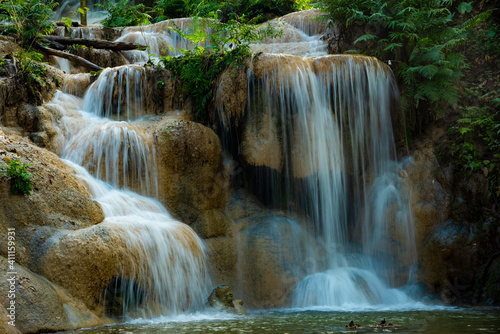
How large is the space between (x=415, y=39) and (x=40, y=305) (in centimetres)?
1014

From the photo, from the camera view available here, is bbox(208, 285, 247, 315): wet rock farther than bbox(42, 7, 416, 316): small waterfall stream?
No

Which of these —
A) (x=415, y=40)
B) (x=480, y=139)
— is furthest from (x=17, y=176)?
(x=415, y=40)

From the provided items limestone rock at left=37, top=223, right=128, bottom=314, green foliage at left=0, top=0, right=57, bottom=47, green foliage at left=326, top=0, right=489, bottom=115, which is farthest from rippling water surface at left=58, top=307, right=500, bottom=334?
green foliage at left=0, top=0, right=57, bottom=47

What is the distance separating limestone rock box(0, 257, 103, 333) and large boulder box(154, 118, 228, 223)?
10.9 ft

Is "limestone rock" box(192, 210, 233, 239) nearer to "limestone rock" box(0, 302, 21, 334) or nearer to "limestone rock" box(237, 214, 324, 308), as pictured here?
"limestone rock" box(237, 214, 324, 308)

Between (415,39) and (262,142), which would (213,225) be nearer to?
(262,142)

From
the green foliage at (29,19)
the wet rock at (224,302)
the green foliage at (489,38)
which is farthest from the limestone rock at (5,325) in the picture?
the green foliage at (489,38)

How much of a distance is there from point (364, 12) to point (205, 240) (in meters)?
7.65

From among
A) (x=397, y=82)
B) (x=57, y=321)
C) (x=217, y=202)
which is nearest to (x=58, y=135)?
(x=217, y=202)

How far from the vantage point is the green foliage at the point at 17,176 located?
613 cm

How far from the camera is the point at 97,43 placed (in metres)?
12.9

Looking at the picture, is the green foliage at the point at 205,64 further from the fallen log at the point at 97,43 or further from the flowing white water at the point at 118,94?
the fallen log at the point at 97,43

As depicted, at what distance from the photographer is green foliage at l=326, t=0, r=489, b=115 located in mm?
10234

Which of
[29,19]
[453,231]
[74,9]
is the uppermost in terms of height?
[74,9]
